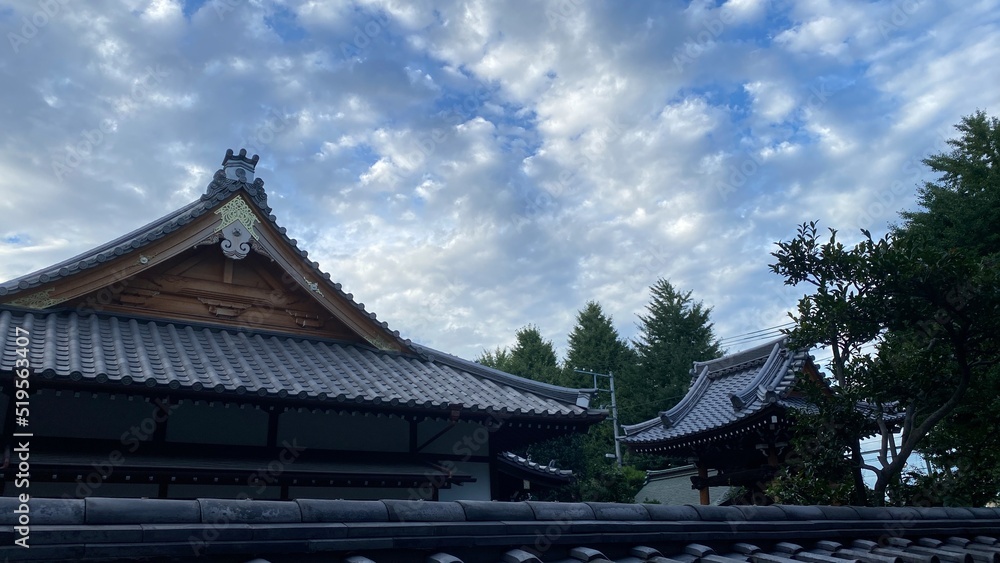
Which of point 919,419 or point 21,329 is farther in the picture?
point 919,419

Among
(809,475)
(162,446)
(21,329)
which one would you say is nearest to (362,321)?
(162,446)

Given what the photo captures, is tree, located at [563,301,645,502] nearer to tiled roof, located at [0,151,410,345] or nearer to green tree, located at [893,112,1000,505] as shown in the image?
green tree, located at [893,112,1000,505]

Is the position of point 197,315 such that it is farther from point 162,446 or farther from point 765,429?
point 765,429

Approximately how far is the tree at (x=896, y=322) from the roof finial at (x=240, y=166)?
8.03 meters

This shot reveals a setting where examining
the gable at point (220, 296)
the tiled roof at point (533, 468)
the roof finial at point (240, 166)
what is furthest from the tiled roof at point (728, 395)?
the roof finial at point (240, 166)

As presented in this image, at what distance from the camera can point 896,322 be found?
297 inches

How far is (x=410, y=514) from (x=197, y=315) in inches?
293

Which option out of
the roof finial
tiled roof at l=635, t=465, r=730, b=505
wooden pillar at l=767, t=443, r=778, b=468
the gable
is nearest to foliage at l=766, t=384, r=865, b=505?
the gable

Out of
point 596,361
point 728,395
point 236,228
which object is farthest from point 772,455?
point 596,361

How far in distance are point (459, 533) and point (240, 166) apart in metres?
8.91

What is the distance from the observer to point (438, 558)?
3051mm

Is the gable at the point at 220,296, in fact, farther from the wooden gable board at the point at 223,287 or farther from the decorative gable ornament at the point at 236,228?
the decorative gable ornament at the point at 236,228

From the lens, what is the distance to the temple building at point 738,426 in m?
15.1

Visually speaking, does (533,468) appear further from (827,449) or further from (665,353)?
(665,353)
